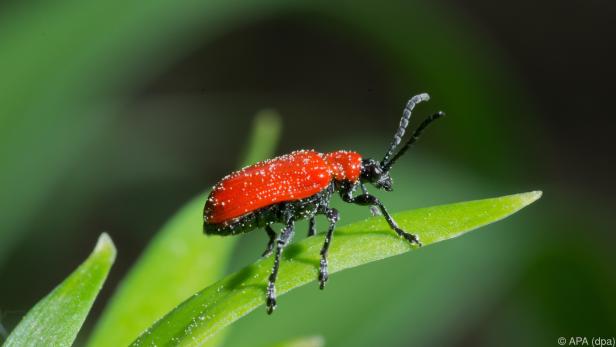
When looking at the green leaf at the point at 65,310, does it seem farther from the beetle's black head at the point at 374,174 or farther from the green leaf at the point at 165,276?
the beetle's black head at the point at 374,174

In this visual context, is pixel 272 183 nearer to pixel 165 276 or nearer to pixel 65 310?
pixel 165 276

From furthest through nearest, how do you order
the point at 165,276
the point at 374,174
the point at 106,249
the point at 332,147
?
1. the point at 332,147
2. the point at 374,174
3. the point at 165,276
4. the point at 106,249

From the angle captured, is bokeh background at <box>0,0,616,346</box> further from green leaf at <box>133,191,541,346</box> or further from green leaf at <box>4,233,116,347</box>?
green leaf at <box>133,191,541,346</box>

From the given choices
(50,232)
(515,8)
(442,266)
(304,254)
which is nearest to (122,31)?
(50,232)

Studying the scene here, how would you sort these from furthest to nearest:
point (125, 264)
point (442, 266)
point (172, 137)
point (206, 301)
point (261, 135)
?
point (172, 137) < point (125, 264) < point (442, 266) < point (261, 135) < point (206, 301)

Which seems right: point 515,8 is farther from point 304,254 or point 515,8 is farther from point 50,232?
point 304,254

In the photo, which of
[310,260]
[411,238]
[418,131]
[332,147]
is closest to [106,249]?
[310,260]

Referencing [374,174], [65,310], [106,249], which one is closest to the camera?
[65,310]
